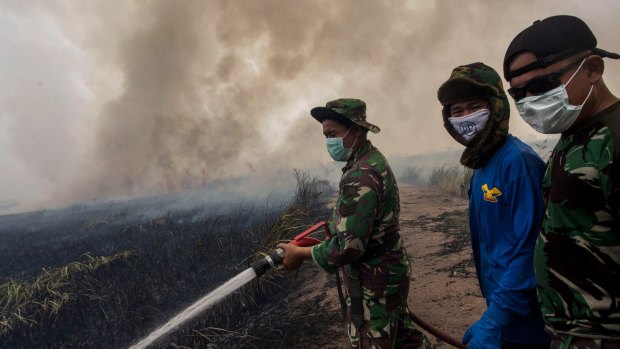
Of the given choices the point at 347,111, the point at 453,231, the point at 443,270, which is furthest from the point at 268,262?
the point at 453,231

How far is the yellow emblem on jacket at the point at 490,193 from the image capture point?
1566mm

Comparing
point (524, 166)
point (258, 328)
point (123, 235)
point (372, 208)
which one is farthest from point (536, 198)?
point (123, 235)

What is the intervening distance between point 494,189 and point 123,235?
936cm

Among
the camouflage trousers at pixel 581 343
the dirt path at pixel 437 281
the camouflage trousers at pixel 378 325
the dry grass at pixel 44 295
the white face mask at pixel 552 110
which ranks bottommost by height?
the dirt path at pixel 437 281

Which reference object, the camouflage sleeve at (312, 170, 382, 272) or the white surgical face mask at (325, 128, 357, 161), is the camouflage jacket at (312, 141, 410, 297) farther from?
the white surgical face mask at (325, 128, 357, 161)

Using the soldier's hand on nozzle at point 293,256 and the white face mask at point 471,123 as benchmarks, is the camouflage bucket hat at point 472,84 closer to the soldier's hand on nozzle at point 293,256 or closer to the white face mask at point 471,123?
→ the white face mask at point 471,123

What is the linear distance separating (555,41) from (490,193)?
0.67 m

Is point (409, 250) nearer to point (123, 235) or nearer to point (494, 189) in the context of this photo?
point (494, 189)

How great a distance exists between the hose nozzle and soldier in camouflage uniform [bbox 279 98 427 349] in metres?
0.05

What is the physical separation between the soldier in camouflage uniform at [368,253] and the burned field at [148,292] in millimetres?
1738

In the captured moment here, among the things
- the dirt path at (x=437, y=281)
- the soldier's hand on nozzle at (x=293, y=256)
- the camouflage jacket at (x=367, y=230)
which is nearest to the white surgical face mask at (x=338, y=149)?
the camouflage jacket at (x=367, y=230)

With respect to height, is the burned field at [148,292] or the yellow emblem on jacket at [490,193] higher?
the yellow emblem on jacket at [490,193]

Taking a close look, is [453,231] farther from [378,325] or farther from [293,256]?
[293,256]

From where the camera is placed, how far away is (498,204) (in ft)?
5.12
